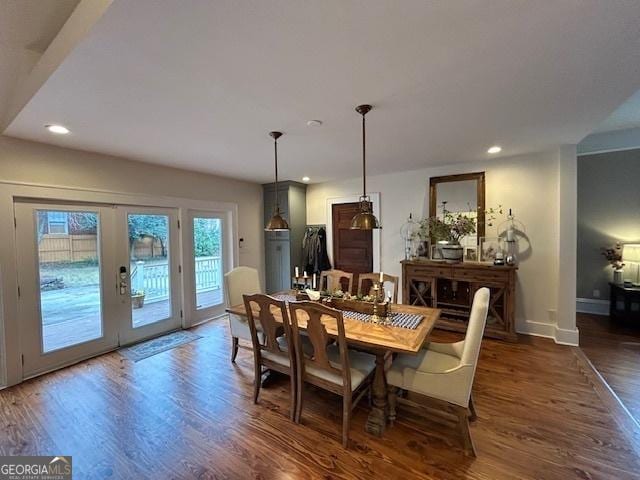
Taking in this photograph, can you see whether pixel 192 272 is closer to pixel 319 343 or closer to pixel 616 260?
pixel 319 343

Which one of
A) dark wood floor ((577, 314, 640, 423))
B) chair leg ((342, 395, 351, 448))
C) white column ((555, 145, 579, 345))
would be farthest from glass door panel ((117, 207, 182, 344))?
white column ((555, 145, 579, 345))

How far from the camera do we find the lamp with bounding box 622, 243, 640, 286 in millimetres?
4078

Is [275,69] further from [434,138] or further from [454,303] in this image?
[454,303]

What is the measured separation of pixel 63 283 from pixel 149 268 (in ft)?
3.06

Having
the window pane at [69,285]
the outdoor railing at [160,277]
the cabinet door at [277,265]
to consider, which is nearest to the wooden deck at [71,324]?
the window pane at [69,285]

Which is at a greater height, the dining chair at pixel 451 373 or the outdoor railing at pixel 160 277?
the outdoor railing at pixel 160 277

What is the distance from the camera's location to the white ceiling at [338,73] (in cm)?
127

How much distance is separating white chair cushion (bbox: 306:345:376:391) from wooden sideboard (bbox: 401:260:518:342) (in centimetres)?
213

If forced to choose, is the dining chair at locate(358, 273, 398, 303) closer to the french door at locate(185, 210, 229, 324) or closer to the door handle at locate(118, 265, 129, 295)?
the french door at locate(185, 210, 229, 324)

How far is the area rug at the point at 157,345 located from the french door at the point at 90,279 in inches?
6.3

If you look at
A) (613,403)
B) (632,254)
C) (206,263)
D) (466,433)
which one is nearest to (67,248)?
(206,263)

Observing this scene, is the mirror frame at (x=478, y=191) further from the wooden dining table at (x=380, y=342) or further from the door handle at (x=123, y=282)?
the door handle at (x=123, y=282)

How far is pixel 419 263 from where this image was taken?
409 cm

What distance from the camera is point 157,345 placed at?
367 centimetres
